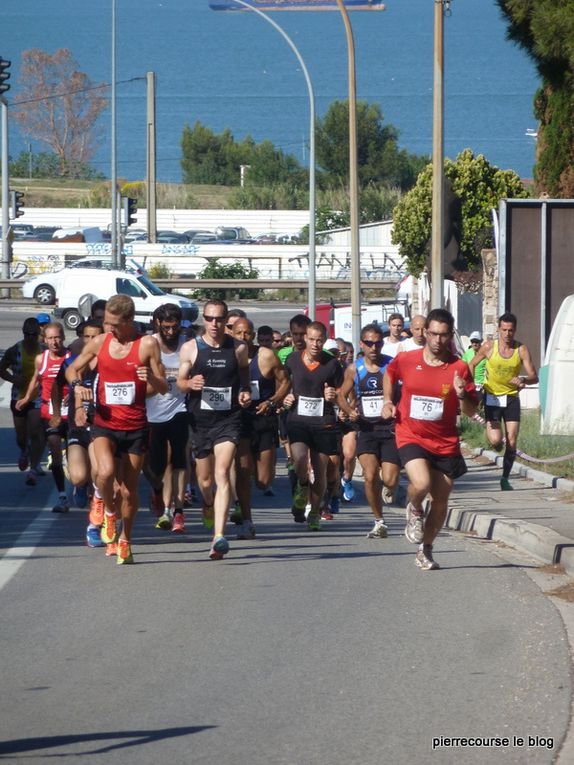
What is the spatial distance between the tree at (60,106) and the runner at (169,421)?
321ft

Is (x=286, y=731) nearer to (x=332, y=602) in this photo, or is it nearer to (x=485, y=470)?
(x=332, y=602)

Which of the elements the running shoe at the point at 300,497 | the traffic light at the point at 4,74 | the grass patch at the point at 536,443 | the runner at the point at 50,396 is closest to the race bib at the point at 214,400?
the running shoe at the point at 300,497

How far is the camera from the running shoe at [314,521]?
12.7 meters

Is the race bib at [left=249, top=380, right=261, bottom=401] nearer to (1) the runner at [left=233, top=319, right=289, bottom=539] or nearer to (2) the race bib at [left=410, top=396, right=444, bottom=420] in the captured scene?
(1) the runner at [left=233, top=319, right=289, bottom=539]

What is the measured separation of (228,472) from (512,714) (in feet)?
14.6

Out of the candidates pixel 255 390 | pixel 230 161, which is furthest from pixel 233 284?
pixel 230 161

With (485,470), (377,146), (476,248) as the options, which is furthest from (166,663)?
(377,146)

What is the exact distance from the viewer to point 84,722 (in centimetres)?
630

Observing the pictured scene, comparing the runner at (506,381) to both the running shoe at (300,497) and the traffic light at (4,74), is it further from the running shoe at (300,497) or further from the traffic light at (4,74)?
the traffic light at (4,74)

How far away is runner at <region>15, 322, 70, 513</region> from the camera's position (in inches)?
532

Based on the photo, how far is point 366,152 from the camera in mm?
107562

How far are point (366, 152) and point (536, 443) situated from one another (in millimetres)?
91344

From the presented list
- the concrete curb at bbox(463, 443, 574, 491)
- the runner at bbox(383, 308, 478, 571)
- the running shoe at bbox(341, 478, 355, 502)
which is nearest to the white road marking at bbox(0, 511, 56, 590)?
the runner at bbox(383, 308, 478, 571)

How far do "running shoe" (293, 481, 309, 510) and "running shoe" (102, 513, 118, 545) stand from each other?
229 cm
